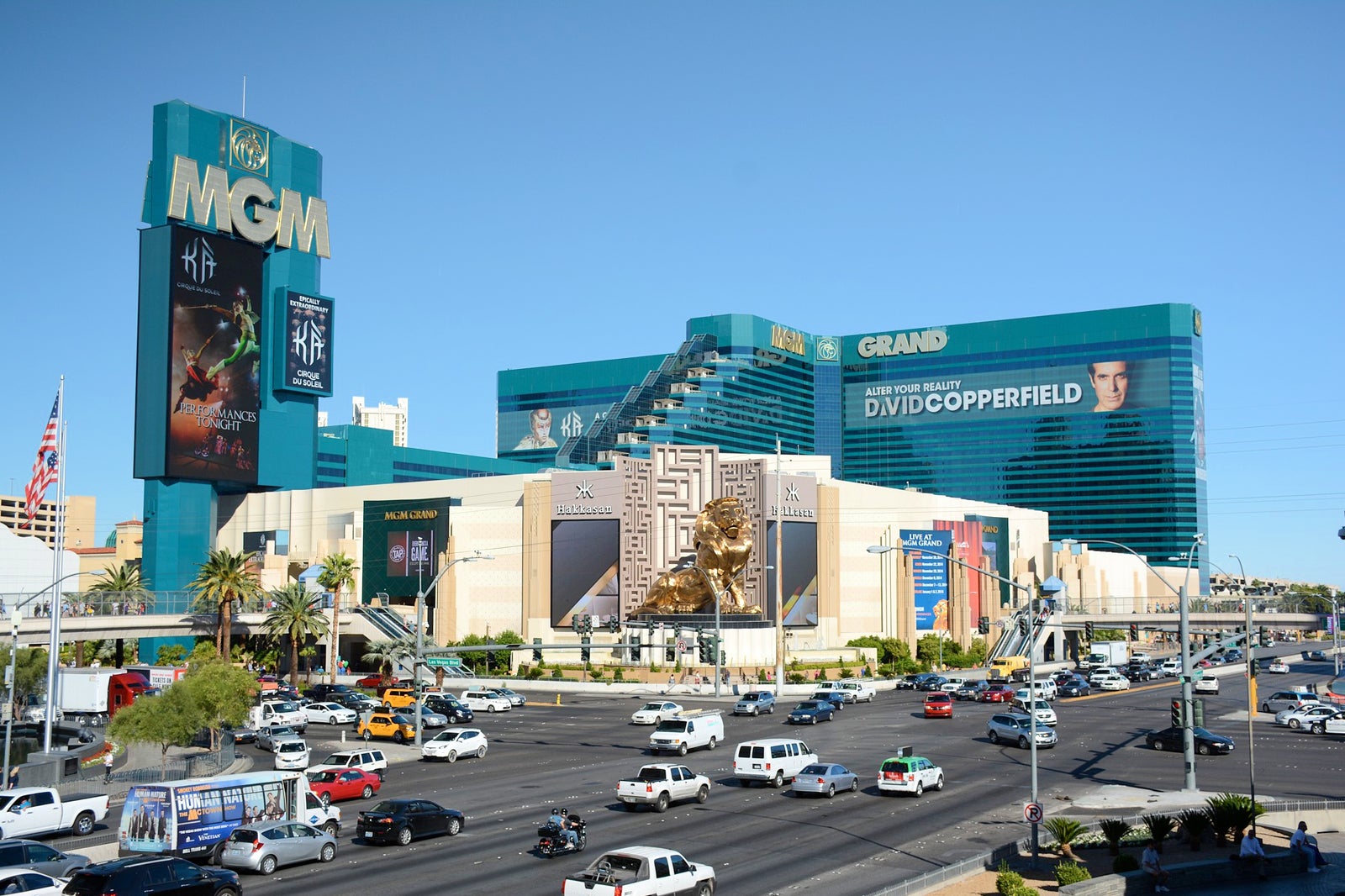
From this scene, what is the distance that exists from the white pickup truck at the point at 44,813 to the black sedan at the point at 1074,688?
6909 centimetres

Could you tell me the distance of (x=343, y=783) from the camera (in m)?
45.7

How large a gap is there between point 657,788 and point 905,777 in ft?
28.6

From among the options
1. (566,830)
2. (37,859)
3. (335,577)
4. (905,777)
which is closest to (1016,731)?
(905,777)

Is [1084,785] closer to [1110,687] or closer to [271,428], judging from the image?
[1110,687]

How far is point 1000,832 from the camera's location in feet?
121

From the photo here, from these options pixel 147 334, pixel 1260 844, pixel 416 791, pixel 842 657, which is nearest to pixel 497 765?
pixel 416 791

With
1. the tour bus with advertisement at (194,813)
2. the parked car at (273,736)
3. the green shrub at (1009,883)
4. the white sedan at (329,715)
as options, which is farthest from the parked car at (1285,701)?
the tour bus with advertisement at (194,813)

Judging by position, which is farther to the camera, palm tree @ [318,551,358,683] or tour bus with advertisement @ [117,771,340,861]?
palm tree @ [318,551,358,683]

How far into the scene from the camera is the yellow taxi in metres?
63.7

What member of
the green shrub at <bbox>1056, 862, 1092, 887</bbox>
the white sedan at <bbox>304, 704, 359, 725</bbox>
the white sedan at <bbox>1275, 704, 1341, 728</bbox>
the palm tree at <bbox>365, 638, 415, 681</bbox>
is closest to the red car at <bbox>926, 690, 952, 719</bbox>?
the white sedan at <bbox>1275, 704, 1341, 728</bbox>

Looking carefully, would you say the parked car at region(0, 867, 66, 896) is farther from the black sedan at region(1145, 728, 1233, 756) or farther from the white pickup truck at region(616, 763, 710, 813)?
the black sedan at region(1145, 728, 1233, 756)

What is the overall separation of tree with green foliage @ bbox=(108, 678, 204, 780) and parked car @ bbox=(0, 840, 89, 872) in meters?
22.6

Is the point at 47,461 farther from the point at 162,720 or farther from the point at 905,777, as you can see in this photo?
the point at 905,777

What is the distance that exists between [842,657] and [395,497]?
152ft
